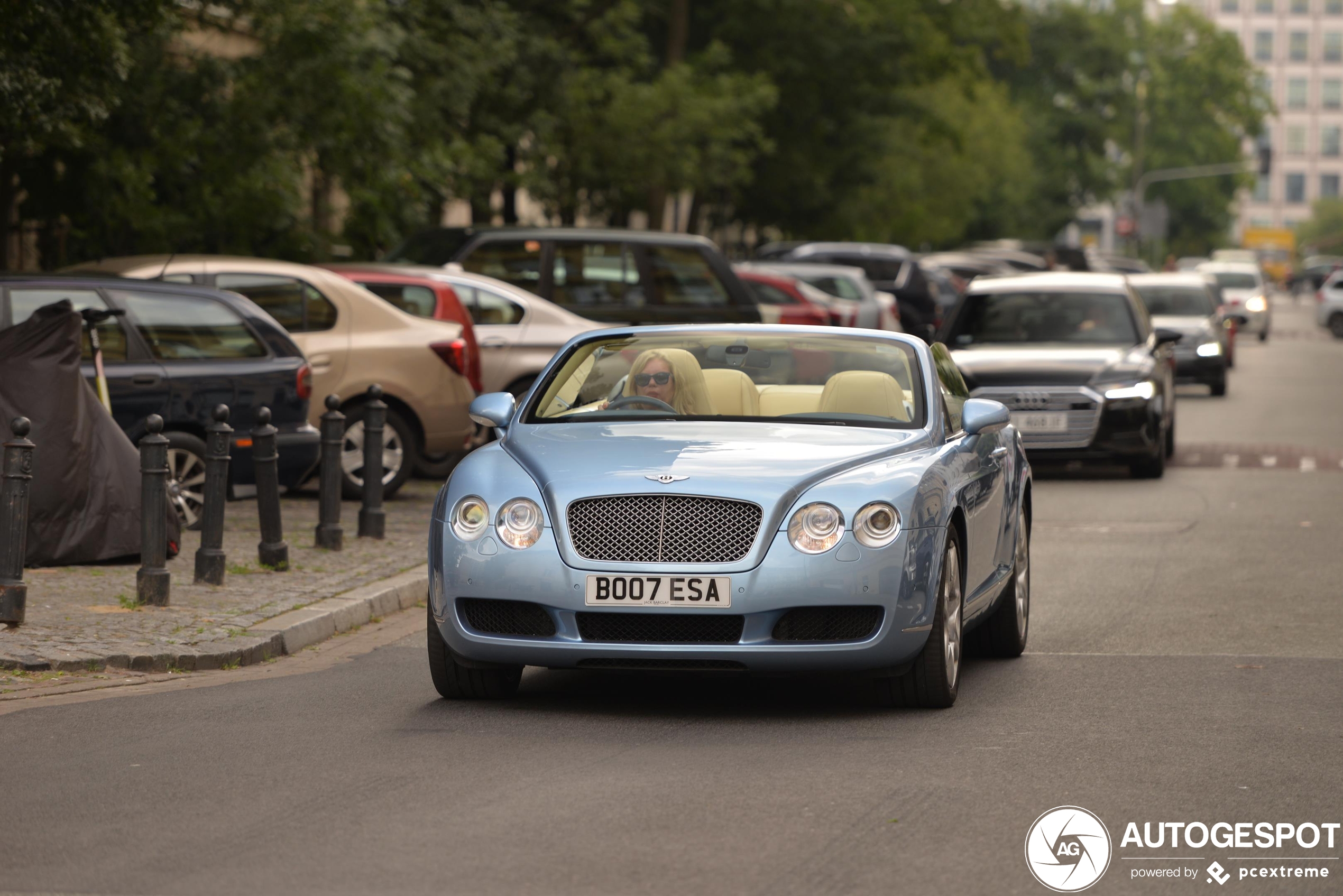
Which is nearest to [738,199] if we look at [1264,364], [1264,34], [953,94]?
[1264,364]

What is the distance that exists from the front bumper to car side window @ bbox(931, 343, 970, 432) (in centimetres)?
123

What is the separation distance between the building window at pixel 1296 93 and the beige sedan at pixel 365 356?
18205 cm

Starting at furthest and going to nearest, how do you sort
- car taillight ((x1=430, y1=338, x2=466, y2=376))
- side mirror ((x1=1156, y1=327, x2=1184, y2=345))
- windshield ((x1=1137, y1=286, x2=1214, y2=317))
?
1. windshield ((x1=1137, y1=286, x2=1214, y2=317))
2. side mirror ((x1=1156, y1=327, x2=1184, y2=345))
3. car taillight ((x1=430, y1=338, x2=466, y2=376))

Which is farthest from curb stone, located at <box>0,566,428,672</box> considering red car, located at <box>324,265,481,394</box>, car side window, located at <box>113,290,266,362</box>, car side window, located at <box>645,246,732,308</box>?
car side window, located at <box>645,246,732,308</box>

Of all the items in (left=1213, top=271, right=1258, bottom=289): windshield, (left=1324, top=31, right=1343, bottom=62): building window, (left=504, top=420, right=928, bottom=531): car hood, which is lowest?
(left=1213, top=271, right=1258, bottom=289): windshield

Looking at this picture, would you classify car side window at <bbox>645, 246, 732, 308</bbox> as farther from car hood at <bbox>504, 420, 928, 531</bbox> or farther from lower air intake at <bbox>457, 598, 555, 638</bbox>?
lower air intake at <bbox>457, 598, 555, 638</bbox>

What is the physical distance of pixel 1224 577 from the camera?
38.6 ft

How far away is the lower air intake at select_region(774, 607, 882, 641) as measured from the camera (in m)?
7.28

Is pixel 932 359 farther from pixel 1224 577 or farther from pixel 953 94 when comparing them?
pixel 953 94

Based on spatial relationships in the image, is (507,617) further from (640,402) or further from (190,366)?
(190,366)

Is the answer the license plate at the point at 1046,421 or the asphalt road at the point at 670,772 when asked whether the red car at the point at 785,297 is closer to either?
the license plate at the point at 1046,421

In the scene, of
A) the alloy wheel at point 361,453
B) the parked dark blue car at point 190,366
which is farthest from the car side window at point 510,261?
the parked dark blue car at point 190,366

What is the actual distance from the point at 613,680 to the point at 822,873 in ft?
10.2

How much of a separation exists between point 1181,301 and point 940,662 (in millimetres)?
23703
